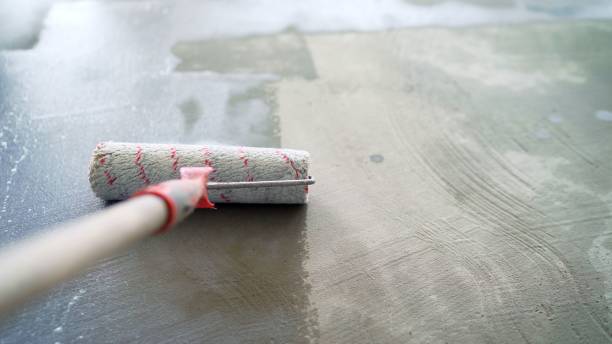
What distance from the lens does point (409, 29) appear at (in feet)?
19.1

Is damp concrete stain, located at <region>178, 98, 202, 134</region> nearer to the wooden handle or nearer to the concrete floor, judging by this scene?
the concrete floor

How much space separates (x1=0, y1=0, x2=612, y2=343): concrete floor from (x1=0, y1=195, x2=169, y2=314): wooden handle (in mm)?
1333

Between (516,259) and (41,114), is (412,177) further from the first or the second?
(41,114)

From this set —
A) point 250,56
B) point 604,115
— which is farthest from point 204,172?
point 604,115

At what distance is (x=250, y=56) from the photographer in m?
5.18

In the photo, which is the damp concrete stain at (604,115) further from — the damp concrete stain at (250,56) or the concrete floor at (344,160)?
the damp concrete stain at (250,56)

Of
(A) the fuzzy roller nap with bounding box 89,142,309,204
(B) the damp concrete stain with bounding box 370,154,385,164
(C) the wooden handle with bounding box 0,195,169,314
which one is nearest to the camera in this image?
(C) the wooden handle with bounding box 0,195,169,314

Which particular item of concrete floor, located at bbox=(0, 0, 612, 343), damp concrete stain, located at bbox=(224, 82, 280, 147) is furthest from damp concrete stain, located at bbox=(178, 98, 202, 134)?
damp concrete stain, located at bbox=(224, 82, 280, 147)

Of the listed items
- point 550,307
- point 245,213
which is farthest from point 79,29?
point 550,307

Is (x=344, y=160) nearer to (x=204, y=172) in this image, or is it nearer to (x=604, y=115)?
(x=204, y=172)

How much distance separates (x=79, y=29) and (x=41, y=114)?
1594mm

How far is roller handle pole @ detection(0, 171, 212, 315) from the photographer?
1.41 metres

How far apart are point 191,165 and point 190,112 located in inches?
50.2

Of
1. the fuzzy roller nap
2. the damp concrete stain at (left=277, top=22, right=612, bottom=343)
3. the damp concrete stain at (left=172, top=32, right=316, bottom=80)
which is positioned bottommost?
the damp concrete stain at (left=277, top=22, right=612, bottom=343)
